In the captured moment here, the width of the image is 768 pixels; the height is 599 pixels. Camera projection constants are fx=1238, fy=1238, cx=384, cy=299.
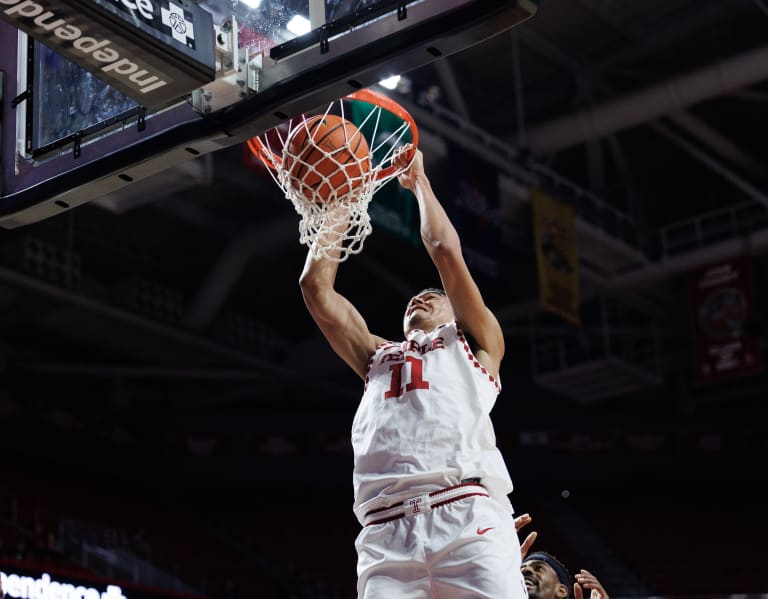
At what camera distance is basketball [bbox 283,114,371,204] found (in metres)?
4.79

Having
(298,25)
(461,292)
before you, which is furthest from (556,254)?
(298,25)

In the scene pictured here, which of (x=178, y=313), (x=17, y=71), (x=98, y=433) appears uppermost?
(x=178, y=313)

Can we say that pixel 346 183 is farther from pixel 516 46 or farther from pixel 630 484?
pixel 630 484

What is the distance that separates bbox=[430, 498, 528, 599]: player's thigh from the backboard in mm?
1446

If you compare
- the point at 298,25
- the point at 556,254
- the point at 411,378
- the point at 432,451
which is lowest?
the point at 432,451

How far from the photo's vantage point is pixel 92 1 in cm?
370

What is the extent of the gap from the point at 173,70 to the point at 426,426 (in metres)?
1.43

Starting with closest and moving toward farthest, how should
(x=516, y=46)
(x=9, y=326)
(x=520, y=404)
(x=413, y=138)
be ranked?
(x=413, y=138) → (x=516, y=46) → (x=9, y=326) → (x=520, y=404)

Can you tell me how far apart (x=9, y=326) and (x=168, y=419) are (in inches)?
134

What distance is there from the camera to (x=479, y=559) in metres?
3.93

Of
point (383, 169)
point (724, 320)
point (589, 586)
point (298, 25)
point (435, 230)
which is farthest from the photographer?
point (724, 320)

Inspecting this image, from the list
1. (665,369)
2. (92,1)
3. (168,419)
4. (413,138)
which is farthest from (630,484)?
(92,1)

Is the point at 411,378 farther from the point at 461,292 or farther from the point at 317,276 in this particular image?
the point at 317,276

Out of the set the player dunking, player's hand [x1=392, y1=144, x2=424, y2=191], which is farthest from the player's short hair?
player's hand [x1=392, y1=144, x2=424, y2=191]
